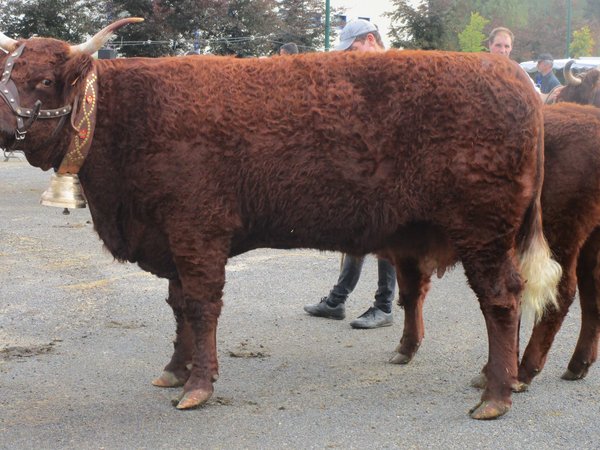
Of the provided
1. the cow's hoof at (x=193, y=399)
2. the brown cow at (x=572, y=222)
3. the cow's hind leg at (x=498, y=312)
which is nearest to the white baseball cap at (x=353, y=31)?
the brown cow at (x=572, y=222)

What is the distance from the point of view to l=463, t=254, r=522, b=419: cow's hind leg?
4.29 metres

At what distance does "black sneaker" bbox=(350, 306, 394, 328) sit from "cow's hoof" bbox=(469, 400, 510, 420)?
197cm

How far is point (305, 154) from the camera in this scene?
4.34 meters

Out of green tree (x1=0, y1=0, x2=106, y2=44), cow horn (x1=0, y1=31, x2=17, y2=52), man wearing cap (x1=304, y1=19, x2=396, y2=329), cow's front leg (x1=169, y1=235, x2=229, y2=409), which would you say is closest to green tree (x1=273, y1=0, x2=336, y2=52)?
green tree (x1=0, y1=0, x2=106, y2=44)

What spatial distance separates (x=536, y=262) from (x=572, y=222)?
42 cm

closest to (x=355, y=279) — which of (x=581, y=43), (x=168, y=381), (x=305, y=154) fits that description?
(x=168, y=381)

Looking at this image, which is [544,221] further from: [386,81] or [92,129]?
[92,129]

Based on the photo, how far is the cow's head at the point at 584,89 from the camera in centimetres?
633

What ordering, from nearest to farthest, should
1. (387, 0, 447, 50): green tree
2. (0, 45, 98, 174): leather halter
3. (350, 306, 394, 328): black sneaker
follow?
(0, 45, 98, 174): leather halter → (350, 306, 394, 328): black sneaker → (387, 0, 447, 50): green tree

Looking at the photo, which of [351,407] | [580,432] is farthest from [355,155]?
[580,432]

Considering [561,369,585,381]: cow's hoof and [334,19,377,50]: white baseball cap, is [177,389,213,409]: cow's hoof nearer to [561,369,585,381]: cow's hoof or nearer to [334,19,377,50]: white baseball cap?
[561,369,585,381]: cow's hoof

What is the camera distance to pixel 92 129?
4.32 metres

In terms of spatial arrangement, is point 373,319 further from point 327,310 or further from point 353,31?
point 353,31

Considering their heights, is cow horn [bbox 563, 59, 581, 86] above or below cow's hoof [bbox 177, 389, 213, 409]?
above
